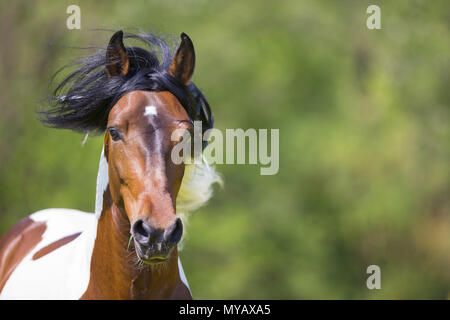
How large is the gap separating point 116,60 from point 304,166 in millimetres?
11952

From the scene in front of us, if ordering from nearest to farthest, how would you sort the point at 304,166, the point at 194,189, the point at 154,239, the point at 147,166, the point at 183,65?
1. the point at 154,239
2. the point at 147,166
3. the point at 183,65
4. the point at 194,189
5. the point at 304,166

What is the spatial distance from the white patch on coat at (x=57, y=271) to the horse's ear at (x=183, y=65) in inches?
33.8

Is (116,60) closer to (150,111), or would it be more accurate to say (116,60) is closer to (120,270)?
(150,111)

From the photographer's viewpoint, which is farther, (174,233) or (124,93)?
(124,93)

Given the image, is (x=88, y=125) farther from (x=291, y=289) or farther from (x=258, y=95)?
(x=258, y=95)

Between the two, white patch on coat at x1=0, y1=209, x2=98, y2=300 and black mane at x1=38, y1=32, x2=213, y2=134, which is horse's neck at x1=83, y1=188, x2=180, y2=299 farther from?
black mane at x1=38, y1=32, x2=213, y2=134

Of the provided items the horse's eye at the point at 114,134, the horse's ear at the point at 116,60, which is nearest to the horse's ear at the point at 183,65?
the horse's ear at the point at 116,60

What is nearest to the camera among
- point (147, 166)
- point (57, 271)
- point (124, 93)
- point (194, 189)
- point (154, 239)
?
point (154, 239)

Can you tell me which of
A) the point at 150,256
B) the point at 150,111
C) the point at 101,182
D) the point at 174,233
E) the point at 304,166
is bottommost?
the point at 304,166

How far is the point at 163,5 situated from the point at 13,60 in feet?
13.2

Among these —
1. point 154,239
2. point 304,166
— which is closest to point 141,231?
point 154,239

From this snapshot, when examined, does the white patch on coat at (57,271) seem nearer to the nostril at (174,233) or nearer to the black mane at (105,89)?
the black mane at (105,89)

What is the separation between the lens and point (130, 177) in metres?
2.92
